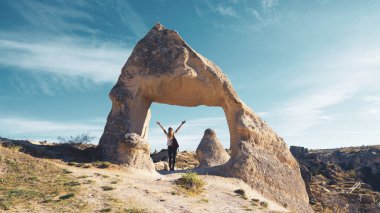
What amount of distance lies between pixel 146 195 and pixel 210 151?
35.1ft

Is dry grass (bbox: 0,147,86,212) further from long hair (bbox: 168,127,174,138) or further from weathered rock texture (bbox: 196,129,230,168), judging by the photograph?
weathered rock texture (bbox: 196,129,230,168)

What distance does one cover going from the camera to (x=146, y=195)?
10.8 metres

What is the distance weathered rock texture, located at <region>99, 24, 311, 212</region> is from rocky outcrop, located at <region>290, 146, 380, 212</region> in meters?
4.75

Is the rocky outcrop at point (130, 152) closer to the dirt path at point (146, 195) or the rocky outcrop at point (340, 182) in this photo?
the dirt path at point (146, 195)

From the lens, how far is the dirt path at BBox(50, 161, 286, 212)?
31.9ft

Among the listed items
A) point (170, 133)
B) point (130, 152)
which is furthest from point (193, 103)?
point (130, 152)

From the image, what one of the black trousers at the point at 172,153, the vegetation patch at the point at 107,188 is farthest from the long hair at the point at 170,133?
the vegetation patch at the point at 107,188

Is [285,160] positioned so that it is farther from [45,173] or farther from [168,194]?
[45,173]

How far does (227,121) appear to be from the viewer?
18.7m

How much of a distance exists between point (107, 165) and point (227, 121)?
741cm

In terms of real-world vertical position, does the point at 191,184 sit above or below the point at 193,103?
below

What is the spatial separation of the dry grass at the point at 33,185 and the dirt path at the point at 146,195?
455 millimetres

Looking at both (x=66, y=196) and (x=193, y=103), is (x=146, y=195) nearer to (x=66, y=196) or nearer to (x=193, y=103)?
(x=66, y=196)

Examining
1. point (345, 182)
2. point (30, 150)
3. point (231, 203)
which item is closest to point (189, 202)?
point (231, 203)
